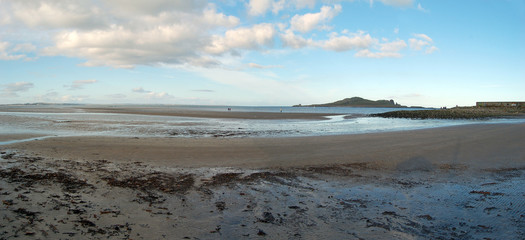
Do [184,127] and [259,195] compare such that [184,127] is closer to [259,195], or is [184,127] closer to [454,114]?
[259,195]

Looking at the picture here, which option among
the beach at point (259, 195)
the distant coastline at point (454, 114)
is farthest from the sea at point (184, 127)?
the distant coastline at point (454, 114)

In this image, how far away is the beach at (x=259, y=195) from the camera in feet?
13.7

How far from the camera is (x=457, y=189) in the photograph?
6.45m

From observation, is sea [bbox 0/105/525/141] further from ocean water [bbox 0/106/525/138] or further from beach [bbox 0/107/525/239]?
beach [bbox 0/107/525/239]

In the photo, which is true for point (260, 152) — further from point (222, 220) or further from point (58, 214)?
point (58, 214)

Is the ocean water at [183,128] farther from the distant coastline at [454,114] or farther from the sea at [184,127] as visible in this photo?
the distant coastline at [454,114]

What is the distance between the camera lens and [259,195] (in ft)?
19.2

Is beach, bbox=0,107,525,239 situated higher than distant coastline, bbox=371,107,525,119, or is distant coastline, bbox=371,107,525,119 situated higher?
distant coastline, bbox=371,107,525,119

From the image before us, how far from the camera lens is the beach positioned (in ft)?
13.7

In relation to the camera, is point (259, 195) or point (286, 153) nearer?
point (259, 195)

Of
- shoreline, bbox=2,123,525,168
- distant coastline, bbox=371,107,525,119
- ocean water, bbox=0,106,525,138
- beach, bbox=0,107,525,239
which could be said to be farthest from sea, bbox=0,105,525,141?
A: distant coastline, bbox=371,107,525,119

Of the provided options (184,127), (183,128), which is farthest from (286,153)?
(184,127)

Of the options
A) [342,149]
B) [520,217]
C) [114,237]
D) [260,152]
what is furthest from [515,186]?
[114,237]

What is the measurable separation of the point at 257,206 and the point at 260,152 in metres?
5.90
